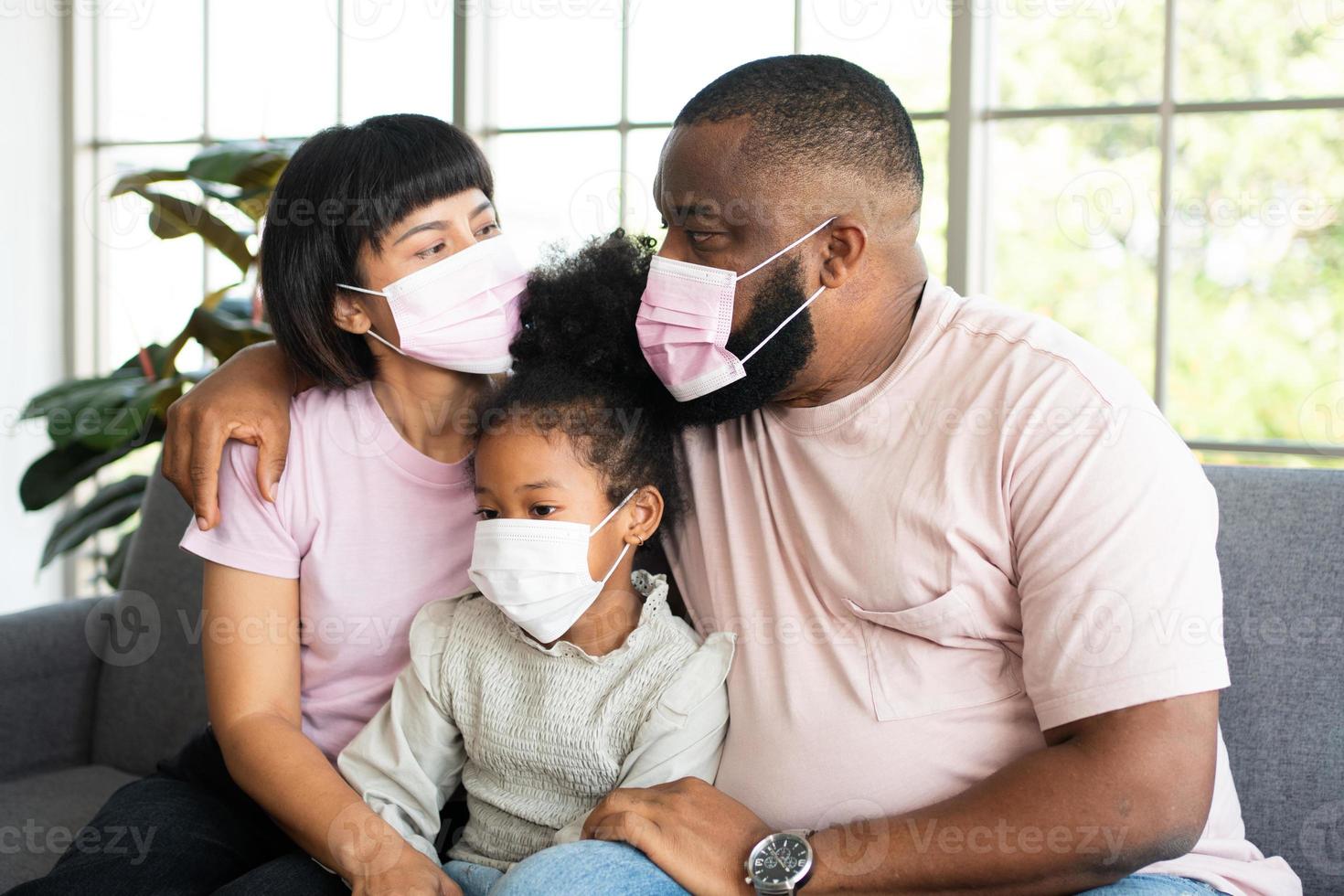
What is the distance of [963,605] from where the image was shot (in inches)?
55.7

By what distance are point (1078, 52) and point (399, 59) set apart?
2061 millimetres

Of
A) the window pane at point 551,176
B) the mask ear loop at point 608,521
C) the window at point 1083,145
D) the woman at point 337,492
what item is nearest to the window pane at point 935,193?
the window at point 1083,145

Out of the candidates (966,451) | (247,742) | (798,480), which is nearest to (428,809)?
(247,742)

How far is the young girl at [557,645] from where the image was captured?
4.94 ft

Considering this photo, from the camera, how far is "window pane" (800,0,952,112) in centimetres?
295

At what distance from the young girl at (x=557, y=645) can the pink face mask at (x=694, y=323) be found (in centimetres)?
8

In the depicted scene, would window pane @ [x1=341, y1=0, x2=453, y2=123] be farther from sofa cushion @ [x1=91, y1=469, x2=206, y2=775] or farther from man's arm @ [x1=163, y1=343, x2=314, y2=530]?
man's arm @ [x1=163, y1=343, x2=314, y2=530]

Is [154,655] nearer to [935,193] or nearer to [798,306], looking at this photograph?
[798,306]

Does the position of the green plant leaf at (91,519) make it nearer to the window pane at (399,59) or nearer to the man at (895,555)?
the window pane at (399,59)

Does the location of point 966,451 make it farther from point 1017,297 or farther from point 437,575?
point 1017,297

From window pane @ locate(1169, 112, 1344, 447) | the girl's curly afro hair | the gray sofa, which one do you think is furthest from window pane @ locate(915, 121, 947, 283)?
the girl's curly afro hair

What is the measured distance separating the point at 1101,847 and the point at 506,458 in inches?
32.4

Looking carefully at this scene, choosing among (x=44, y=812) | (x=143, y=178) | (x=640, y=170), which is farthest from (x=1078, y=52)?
(x=44, y=812)

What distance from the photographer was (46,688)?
2324 mm
